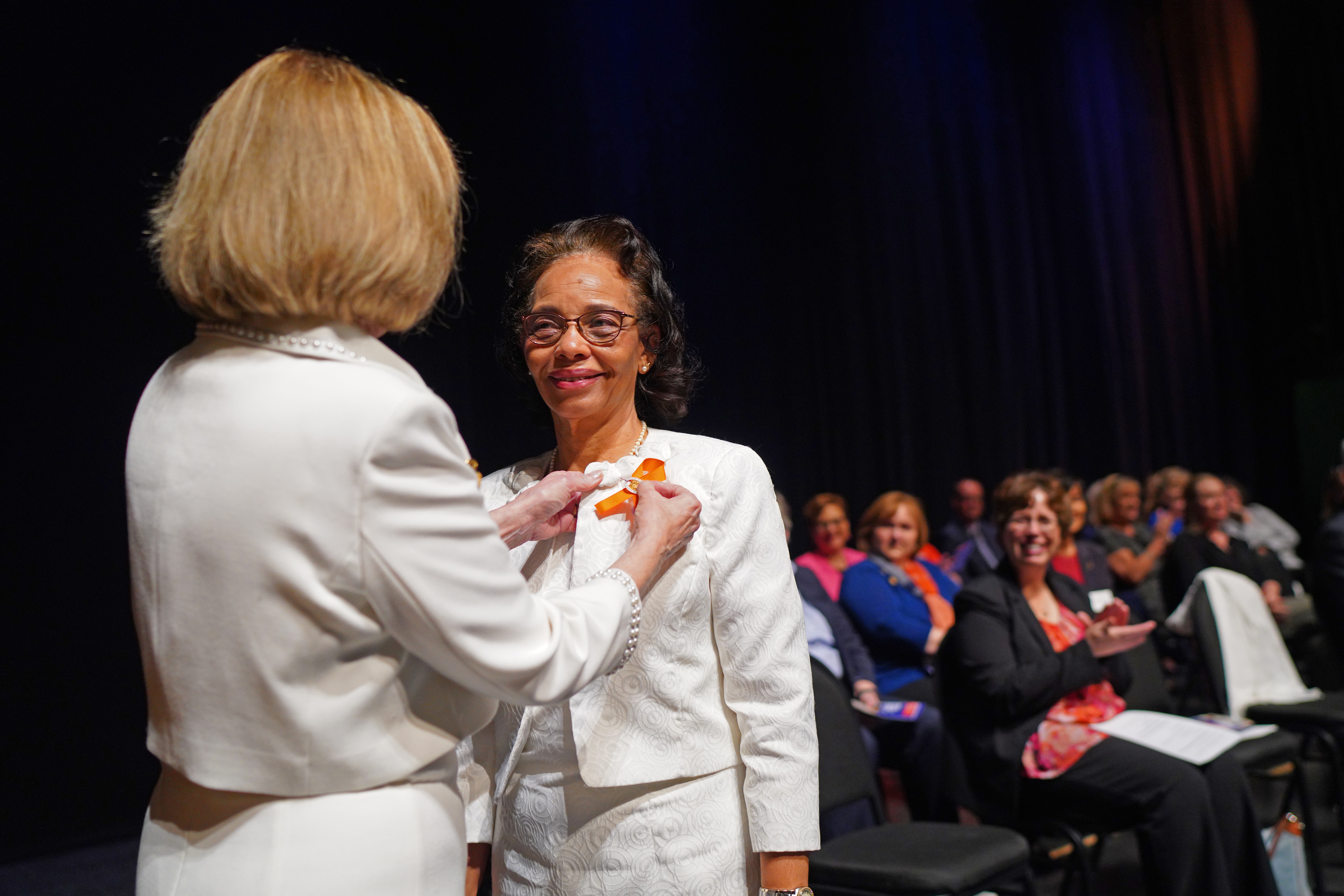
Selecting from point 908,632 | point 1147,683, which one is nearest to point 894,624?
point 908,632

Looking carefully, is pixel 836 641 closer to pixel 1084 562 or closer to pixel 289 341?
pixel 1084 562

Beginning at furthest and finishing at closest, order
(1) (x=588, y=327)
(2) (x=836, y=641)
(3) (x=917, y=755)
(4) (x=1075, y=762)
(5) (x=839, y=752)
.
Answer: (2) (x=836, y=641)
(3) (x=917, y=755)
(4) (x=1075, y=762)
(5) (x=839, y=752)
(1) (x=588, y=327)

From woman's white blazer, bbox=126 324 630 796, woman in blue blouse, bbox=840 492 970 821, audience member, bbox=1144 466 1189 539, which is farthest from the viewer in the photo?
audience member, bbox=1144 466 1189 539

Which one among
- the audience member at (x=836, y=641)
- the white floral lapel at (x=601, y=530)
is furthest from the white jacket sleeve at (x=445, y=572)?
the audience member at (x=836, y=641)

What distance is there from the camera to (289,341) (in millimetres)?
891

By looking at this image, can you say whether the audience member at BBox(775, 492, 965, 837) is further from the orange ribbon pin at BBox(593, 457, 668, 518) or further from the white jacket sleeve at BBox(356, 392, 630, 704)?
the white jacket sleeve at BBox(356, 392, 630, 704)

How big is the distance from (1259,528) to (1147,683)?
199 inches

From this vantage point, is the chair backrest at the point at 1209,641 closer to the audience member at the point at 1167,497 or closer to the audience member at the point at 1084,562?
the audience member at the point at 1084,562

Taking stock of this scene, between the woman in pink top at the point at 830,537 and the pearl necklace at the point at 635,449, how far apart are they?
11.2 feet

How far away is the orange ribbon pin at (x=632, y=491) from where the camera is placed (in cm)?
135

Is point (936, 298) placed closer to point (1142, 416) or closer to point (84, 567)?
point (1142, 416)

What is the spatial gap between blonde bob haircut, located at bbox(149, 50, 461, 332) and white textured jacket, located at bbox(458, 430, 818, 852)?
53 cm

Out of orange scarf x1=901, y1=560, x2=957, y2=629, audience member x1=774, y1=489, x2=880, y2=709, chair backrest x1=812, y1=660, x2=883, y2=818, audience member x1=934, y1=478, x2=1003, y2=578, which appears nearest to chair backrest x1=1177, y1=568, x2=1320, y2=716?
audience member x1=774, y1=489, x2=880, y2=709

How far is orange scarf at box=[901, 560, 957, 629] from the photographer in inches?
200
